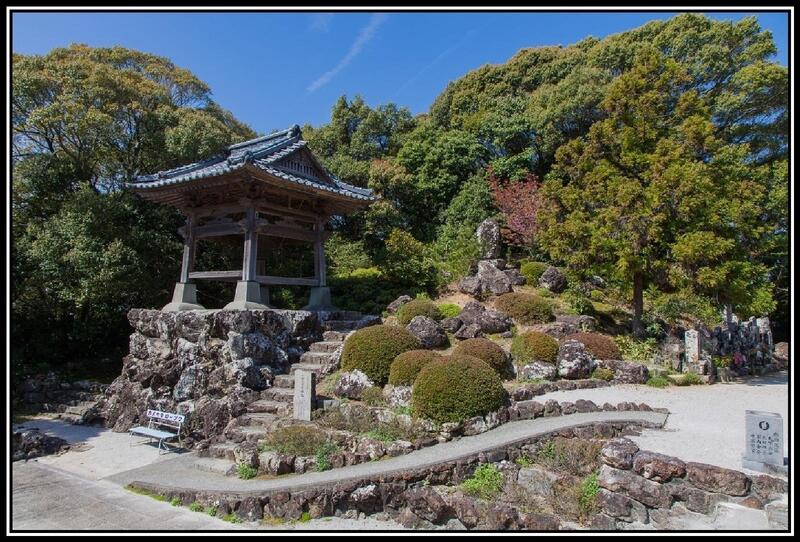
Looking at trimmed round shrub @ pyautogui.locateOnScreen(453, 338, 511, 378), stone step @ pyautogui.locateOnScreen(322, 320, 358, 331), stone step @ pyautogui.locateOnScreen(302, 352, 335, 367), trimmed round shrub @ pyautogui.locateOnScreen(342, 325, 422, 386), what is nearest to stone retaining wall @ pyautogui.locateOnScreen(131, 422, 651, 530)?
trimmed round shrub @ pyautogui.locateOnScreen(342, 325, 422, 386)

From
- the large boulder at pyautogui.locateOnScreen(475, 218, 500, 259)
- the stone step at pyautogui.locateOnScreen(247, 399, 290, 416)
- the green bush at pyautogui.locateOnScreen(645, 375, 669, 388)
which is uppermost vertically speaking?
the large boulder at pyautogui.locateOnScreen(475, 218, 500, 259)

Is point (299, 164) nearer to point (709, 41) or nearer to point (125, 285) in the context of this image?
point (125, 285)

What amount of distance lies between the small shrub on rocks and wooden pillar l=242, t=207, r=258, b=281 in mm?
5034

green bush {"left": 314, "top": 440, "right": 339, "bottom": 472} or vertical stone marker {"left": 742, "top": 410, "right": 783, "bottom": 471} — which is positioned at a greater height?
vertical stone marker {"left": 742, "top": 410, "right": 783, "bottom": 471}

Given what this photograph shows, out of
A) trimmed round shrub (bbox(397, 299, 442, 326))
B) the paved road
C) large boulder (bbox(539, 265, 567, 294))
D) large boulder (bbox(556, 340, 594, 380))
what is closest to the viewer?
the paved road

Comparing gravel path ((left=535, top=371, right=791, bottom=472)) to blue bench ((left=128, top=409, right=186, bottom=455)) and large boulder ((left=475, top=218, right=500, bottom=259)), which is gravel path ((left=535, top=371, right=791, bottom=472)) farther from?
large boulder ((left=475, top=218, right=500, bottom=259))

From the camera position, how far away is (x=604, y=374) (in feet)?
38.9

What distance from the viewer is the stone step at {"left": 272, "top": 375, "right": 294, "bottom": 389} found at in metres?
10.5

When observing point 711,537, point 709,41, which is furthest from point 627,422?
point 709,41

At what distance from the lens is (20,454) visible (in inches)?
343

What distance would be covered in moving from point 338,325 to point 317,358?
169cm

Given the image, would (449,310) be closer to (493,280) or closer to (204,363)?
(493,280)

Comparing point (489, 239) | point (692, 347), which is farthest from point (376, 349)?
point (489, 239)

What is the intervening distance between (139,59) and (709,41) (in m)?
24.8
